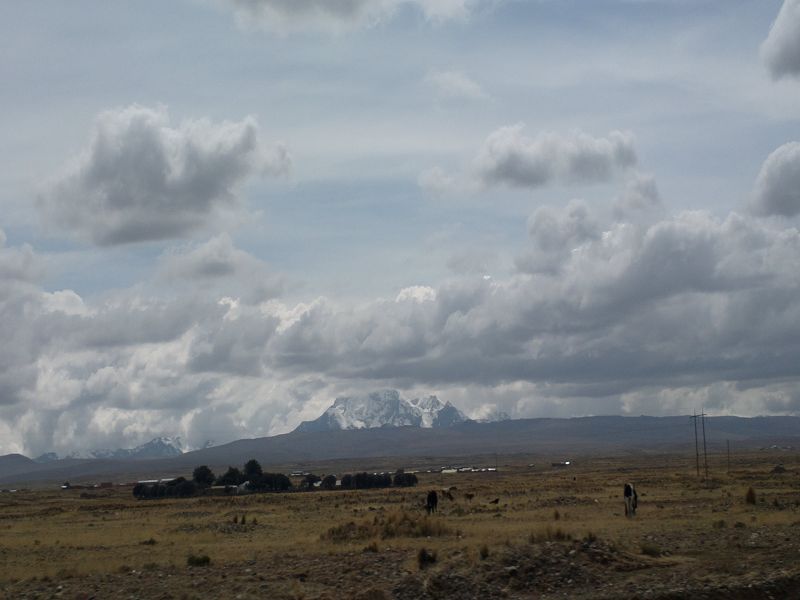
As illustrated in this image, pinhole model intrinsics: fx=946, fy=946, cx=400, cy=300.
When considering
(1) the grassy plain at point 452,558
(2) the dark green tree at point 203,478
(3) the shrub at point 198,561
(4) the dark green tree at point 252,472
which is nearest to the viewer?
(1) the grassy plain at point 452,558

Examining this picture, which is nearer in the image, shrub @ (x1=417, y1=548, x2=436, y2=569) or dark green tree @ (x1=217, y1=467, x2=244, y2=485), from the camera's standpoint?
shrub @ (x1=417, y1=548, x2=436, y2=569)

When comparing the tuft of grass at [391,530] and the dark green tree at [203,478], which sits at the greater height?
the tuft of grass at [391,530]

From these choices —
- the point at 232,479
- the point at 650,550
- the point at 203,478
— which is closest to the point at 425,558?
the point at 650,550

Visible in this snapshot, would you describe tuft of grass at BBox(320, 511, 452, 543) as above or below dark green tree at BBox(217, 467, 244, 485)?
above

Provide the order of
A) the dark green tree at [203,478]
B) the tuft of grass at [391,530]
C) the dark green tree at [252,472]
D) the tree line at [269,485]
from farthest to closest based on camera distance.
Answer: the dark green tree at [203,478], the dark green tree at [252,472], the tree line at [269,485], the tuft of grass at [391,530]

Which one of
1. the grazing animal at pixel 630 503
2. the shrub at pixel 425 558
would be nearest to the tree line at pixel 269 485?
the grazing animal at pixel 630 503

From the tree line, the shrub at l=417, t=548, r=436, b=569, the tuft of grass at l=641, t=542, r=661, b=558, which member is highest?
the shrub at l=417, t=548, r=436, b=569

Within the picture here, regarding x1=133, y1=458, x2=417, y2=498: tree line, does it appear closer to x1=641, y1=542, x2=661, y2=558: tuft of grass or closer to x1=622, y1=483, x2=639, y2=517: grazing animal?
x1=622, y1=483, x2=639, y2=517: grazing animal

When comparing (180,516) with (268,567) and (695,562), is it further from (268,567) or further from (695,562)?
(695,562)

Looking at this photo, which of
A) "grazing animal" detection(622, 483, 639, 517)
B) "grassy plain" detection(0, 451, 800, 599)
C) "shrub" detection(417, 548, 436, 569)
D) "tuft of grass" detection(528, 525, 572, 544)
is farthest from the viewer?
"grazing animal" detection(622, 483, 639, 517)

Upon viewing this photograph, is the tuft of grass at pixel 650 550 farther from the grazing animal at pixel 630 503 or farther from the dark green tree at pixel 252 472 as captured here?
the dark green tree at pixel 252 472

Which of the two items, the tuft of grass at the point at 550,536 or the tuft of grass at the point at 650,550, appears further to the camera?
the tuft of grass at the point at 550,536

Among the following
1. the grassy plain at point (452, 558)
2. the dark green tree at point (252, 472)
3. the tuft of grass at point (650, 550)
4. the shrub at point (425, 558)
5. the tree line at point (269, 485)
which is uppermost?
the shrub at point (425, 558)

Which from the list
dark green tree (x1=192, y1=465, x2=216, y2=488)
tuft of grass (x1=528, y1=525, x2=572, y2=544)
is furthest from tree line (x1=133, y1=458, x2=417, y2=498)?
tuft of grass (x1=528, y1=525, x2=572, y2=544)
